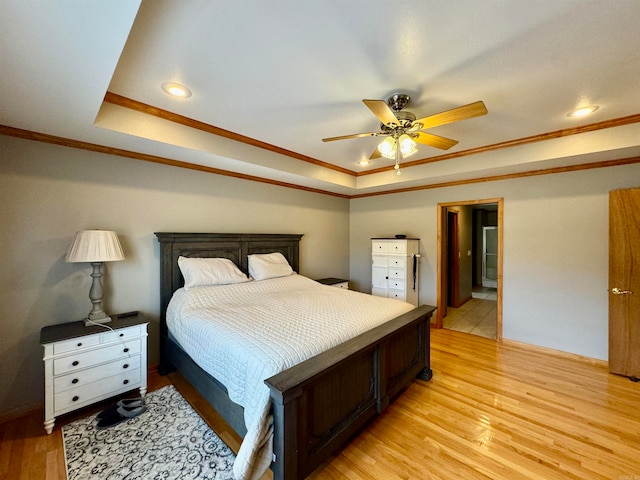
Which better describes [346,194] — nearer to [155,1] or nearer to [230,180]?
[230,180]

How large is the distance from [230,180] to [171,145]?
1114mm

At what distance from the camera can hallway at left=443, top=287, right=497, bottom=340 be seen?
13.3 ft

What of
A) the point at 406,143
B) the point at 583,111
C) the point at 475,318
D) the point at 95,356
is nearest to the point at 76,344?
the point at 95,356

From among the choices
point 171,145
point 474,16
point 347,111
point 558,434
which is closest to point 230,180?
point 171,145

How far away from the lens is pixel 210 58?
5.09 ft

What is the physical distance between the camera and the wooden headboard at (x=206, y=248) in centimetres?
279

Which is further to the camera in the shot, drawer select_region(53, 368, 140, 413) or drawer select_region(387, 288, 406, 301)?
drawer select_region(387, 288, 406, 301)

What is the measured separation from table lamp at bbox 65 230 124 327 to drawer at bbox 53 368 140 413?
486mm

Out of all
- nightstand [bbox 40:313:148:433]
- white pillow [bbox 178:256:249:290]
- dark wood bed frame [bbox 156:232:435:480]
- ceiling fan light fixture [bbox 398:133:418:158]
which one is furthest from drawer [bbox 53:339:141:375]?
ceiling fan light fixture [bbox 398:133:418:158]

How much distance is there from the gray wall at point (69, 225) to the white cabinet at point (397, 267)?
2426 millimetres

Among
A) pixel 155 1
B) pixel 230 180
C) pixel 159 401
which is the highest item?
pixel 155 1

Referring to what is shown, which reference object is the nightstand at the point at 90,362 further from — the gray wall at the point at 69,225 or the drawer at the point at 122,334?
the gray wall at the point at 69,225

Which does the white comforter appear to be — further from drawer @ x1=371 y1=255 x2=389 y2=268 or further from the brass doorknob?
the brass doorknob

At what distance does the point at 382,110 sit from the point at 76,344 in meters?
2.86
